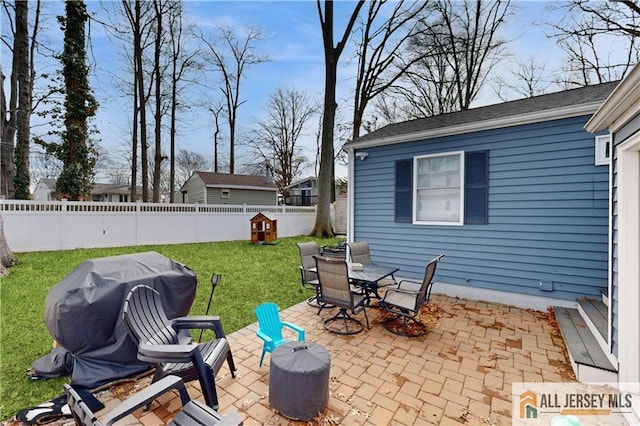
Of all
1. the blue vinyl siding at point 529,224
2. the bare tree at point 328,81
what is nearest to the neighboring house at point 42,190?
the bare tree at point 328,81

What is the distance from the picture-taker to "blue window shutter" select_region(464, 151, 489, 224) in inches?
203

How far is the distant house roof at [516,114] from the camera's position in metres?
4.35

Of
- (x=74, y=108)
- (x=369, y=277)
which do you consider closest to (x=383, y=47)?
(x=74, y=108)

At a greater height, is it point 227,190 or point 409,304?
point 227,190

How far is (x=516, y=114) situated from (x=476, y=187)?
51.8 inches

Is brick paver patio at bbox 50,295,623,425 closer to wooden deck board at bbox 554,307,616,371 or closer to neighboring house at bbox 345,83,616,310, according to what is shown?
wooden deck board at bbox 554,307,616,371

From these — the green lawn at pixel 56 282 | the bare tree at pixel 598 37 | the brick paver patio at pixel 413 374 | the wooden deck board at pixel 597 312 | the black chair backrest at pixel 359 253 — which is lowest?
the brick paver patio at pixel 413 374

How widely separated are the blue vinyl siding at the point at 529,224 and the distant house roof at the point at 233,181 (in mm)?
15433

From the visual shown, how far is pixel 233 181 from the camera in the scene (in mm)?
20000

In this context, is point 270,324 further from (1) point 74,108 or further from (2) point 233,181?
(2) point 233,181

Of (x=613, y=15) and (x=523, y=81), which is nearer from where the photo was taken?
(x=613, y=15)

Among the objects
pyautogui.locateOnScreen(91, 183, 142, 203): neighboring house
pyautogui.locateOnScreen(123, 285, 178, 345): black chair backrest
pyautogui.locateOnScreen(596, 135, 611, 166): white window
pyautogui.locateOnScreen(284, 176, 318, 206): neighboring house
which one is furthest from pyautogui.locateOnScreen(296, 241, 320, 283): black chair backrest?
pyautogui.locateOnScreen(91, 183, 142, 203): neighboring house

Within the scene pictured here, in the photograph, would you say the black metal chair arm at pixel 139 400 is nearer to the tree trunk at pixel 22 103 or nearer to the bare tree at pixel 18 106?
the bare tree at pixel 18 106

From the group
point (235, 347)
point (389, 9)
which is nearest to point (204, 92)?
point (389, 9)
